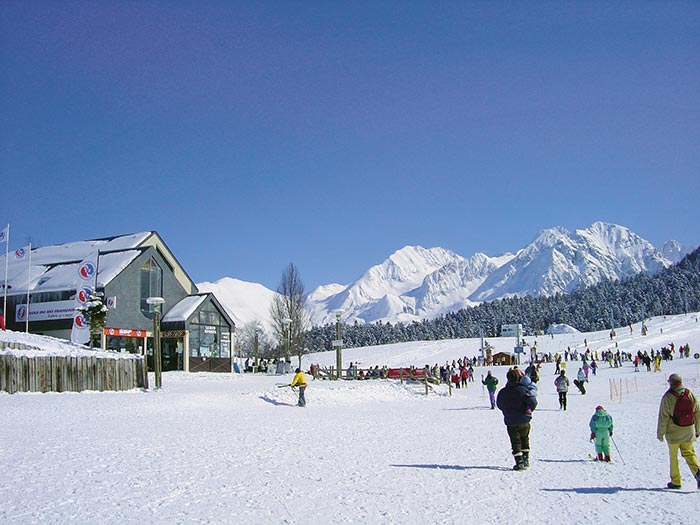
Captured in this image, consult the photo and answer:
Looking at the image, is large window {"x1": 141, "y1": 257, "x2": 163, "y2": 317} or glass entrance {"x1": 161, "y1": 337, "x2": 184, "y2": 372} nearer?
large window {"x1": 141, "y1": 257, "x2": 163, "y2": 317}

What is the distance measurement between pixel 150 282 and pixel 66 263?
6243mm

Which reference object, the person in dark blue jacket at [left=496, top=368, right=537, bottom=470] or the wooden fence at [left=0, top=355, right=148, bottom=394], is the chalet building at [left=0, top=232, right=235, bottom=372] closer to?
the wooden fence at [left=0, top=355, right=148, bottom=394]

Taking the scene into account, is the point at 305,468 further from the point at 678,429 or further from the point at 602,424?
the point at 678,429

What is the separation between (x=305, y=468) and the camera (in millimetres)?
10148

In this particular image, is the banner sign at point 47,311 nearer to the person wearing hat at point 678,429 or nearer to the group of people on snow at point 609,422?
the group of people on snow at point 609,422

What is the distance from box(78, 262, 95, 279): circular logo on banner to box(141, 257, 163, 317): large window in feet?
22.9

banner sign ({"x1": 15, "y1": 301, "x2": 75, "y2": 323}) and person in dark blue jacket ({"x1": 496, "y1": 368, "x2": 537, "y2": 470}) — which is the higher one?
banner sign ({"x1": 15, "y1": 301, "x2": 75, "y2": 323})

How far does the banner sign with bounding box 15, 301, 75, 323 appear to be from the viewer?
133 ft

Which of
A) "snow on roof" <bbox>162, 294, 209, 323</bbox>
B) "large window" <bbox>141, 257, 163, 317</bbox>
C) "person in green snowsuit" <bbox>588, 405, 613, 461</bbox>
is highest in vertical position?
"large window" <bbox>141, 257, 163, 317</bbox>

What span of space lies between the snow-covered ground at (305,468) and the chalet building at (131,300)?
21096 millimetres

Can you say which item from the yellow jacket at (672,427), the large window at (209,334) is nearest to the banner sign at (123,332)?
the large window at (209,334)

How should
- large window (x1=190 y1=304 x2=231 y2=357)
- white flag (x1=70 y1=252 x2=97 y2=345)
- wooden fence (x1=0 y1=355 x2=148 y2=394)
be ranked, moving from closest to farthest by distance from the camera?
wooden fence (x1=0 y1=355 x2=148 y2=394), white flag (x1=70 y1=252 x2=97 y2=345), large window (x1=190 y1=304 x2=231 y2=357)

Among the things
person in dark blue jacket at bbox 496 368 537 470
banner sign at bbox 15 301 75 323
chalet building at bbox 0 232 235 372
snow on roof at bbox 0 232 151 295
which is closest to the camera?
person in dark blue jacket at bbox 496 368 537 470

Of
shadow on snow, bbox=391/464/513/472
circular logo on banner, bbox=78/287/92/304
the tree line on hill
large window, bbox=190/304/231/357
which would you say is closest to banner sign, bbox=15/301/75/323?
circular logo on banner, bbox=78/287/92/304
